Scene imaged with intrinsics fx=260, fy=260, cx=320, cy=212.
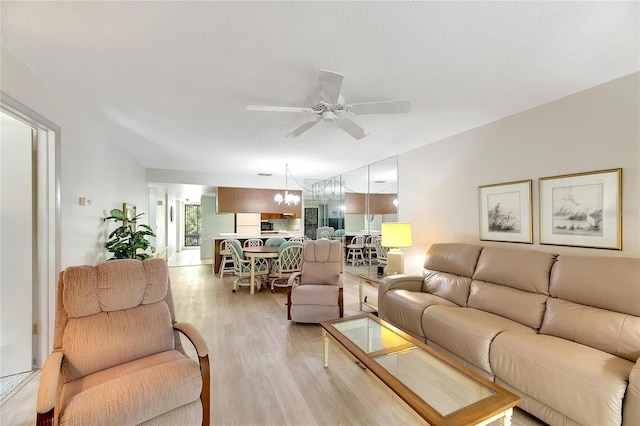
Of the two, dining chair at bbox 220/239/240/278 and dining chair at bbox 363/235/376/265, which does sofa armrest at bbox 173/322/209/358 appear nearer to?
dining chair at bbox 363/235/376/265

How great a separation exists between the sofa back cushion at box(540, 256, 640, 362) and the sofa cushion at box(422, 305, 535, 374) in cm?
26

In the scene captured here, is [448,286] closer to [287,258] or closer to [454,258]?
[454,258]

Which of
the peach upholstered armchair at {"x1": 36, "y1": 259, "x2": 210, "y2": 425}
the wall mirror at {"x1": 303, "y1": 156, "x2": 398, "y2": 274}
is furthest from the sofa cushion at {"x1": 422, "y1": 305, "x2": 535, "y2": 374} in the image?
the wall mirror at {"x1": 303, "y1": 156, "x2": 398, "y2": 274}

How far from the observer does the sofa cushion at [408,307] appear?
2.67 meters

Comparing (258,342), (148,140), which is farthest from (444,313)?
(148,140)

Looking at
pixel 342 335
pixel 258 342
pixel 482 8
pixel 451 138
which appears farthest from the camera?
pixel 451 138

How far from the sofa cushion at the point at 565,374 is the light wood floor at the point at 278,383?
0.32 meters

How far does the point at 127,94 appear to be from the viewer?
2391mm

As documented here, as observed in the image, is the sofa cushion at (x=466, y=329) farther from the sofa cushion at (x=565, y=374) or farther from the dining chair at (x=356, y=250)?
the dining chair at (x=356, y=250)

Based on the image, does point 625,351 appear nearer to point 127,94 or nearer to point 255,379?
point 255,379

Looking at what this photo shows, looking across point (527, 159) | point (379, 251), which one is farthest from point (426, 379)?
point (379, 251)

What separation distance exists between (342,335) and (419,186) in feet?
9.14

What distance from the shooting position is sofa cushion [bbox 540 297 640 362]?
5.59 ft

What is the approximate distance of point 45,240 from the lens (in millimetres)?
2285
